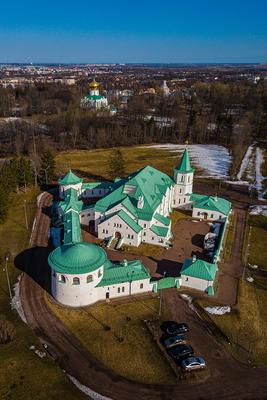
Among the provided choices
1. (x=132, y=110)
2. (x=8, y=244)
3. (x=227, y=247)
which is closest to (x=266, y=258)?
(x=227, y=247)

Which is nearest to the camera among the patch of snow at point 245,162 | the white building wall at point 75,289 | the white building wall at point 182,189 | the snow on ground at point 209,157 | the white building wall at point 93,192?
the white building wall at point 75,289

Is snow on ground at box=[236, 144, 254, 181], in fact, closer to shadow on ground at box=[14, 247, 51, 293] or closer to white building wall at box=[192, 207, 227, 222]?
white building wall at box=[192, 207, 227, 222]

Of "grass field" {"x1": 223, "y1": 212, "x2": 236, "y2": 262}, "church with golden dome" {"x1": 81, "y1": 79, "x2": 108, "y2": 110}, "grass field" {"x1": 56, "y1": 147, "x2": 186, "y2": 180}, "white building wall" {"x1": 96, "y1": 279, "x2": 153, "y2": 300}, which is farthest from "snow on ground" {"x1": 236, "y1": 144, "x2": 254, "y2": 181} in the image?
"church with golden dome" {"x1": 81, "y1": 79, "x2": 108, "y2": 110}

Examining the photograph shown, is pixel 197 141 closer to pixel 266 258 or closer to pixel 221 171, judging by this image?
pixel 221 171

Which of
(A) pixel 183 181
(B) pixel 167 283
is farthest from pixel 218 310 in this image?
(A) pixel 183 181

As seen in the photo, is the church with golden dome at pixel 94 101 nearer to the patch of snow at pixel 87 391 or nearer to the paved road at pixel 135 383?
the paved road at pixel 135 383

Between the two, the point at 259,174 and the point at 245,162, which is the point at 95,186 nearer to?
the point at 259,174

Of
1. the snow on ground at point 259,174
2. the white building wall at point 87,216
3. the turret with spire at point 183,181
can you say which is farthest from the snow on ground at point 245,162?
the white building wall at point 87,216
